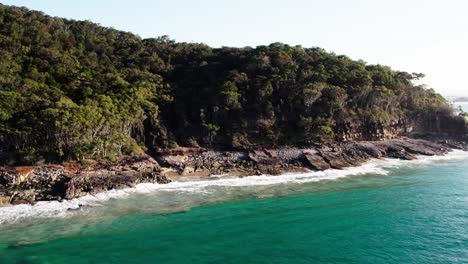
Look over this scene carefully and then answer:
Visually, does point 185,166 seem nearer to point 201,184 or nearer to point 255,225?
point 201,184

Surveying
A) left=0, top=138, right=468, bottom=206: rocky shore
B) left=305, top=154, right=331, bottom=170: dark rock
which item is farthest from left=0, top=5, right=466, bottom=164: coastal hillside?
left=305, top=154, right=331, bottom=170: dark rock

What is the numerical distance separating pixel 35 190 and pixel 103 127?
11.6 m

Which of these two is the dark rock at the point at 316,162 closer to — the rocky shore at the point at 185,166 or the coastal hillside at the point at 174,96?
the rocky shore at the point at 185,166

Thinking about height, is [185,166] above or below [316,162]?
below

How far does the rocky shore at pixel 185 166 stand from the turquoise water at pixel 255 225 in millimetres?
2857

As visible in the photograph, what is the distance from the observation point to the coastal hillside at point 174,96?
151ft

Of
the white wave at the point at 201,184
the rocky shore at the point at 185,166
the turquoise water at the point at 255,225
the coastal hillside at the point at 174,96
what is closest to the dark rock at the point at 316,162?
the rocky shore at the point at 185,166

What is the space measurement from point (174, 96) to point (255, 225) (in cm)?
3747

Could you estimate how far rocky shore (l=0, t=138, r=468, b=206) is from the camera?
40.5 metres

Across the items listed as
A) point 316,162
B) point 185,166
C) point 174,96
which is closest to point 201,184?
point 185,166

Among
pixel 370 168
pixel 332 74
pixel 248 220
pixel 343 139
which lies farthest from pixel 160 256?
pixel 332 74

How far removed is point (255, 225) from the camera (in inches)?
1298

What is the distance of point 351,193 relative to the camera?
4319 centimetres

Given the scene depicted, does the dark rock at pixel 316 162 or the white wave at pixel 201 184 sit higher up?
the dark rock at pixel 316 162
